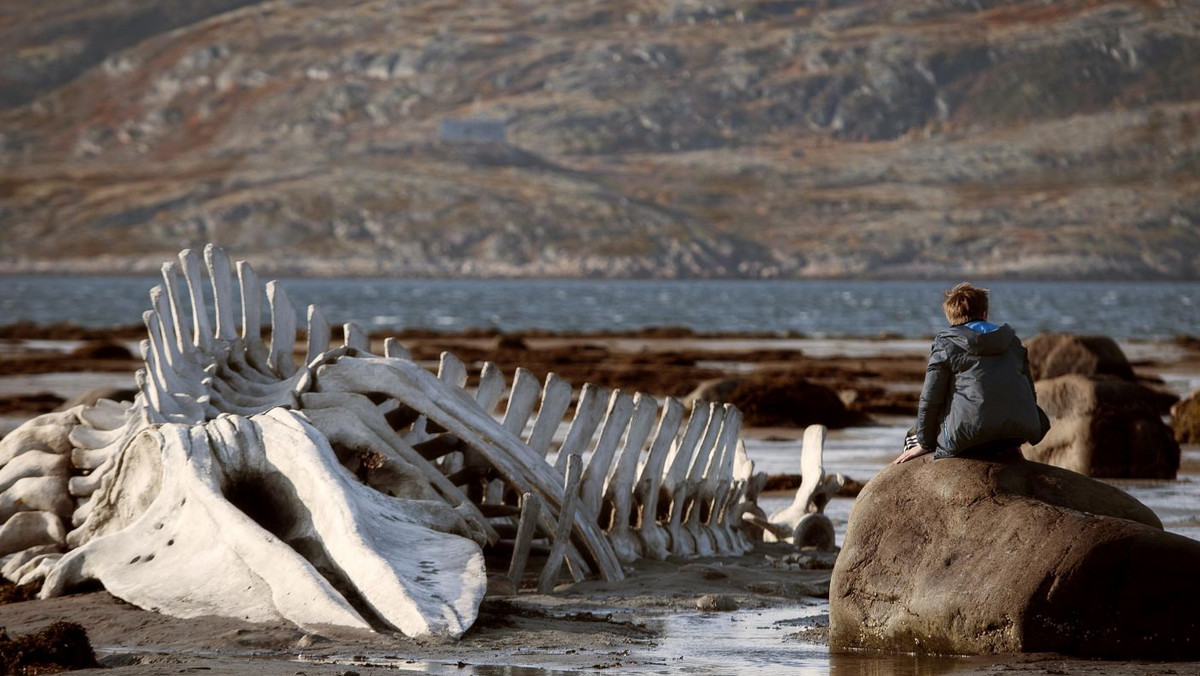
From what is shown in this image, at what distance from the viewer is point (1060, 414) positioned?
16984 mm

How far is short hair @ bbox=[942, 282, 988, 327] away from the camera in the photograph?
7703 millimetres

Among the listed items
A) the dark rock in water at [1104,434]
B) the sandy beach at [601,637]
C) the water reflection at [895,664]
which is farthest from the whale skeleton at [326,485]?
the dark rock in water at [1104,434]

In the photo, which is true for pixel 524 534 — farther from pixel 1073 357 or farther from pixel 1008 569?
pixel 1073 357

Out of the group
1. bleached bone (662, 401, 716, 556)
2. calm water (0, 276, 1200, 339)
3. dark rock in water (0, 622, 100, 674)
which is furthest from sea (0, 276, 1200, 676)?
bleached bone (662, 401, 716, 556)

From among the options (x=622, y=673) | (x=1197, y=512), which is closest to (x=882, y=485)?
(x=622, y=673)

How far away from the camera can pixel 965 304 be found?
770 cm

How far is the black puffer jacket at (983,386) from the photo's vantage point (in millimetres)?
7577

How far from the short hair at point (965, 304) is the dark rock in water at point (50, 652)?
12.7 feet

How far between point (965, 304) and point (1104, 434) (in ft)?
30.9

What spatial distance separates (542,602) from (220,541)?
75.4 inches

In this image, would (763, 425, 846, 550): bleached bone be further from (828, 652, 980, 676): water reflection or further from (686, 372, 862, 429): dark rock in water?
(686, 372, 862, 429): dark rock in water

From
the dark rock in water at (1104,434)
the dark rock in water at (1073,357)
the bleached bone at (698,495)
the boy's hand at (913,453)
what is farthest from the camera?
the dark rock in water at (1073,357)

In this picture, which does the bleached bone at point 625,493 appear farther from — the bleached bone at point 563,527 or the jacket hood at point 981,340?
the jacket hood at point 981,340

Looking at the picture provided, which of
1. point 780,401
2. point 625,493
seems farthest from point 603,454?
point 780,401
